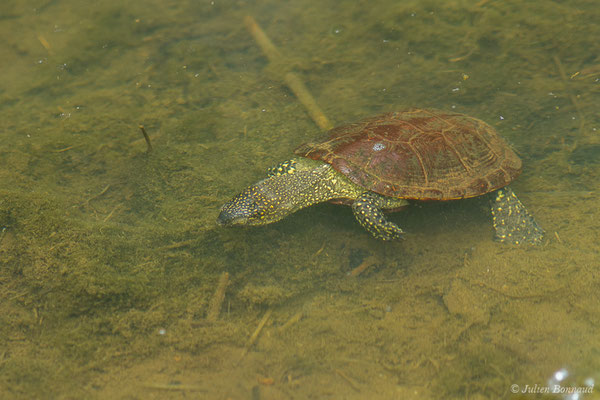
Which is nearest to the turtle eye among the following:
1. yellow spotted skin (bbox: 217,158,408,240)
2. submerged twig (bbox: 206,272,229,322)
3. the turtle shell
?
yellow spotted skin (bbox: 217,158,408,240)

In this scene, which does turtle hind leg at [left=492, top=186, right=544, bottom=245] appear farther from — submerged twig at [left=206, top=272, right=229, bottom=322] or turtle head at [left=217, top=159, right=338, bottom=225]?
submerged twig at [left=206, top=272, right=229, bottom=322]

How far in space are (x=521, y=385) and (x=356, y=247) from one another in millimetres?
1657

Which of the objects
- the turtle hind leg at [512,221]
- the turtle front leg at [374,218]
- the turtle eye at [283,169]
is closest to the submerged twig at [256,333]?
the turtle front leg at [374,218]

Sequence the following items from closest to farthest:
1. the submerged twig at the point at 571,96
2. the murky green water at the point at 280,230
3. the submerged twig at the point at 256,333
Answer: the murky green water at the point at 280,230 < the submerged twig at the point at 256,333 < the submerged twig at the point at 571,96

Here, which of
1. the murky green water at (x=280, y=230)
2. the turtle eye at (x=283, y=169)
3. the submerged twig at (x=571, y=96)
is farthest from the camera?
the submerged twig at (x=571, y=96)

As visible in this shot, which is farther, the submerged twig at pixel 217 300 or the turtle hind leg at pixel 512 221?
the turtle hind leg at pixel 512 221

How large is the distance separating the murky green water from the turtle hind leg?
12 centimetres

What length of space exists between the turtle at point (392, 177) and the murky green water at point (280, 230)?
0.24 metres

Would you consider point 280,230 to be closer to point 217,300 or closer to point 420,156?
point 217,300

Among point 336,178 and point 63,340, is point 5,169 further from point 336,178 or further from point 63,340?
point 336,178

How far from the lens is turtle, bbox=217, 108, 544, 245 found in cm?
366

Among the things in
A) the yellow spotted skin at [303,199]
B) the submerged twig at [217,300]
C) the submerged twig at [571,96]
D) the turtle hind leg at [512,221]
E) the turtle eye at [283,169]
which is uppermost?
the turtle eye at [283,169]

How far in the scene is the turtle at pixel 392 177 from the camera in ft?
12.0

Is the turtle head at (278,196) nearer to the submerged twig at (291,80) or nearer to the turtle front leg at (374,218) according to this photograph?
the turtle front leg at (374,218)
